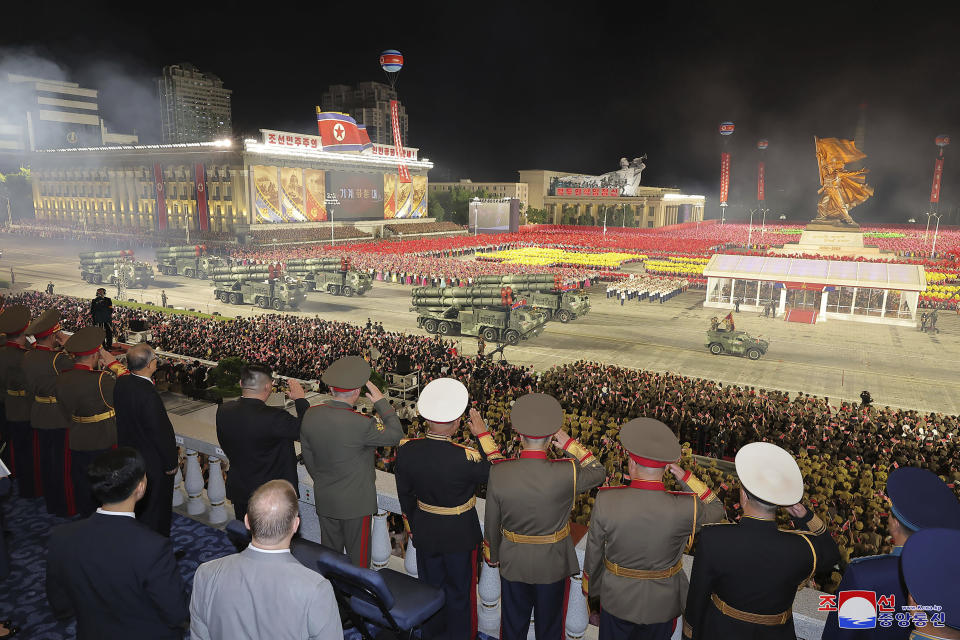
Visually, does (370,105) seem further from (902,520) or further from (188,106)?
(902,520)

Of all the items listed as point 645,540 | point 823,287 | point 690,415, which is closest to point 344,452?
point 645,540

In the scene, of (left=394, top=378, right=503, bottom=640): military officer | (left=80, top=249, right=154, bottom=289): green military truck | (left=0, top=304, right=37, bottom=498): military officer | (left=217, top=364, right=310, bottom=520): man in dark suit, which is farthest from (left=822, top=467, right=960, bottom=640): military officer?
(left=80, top=249, right=154, bottom=289): green military truck

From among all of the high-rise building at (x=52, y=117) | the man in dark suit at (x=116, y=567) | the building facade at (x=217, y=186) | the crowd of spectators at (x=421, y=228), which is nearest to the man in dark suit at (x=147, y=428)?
the man in dark suit at (x=116, y=567)

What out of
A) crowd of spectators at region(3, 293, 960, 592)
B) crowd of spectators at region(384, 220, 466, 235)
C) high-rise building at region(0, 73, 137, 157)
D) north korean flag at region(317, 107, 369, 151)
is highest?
high-rise building at region(0, 73, 137, 157)

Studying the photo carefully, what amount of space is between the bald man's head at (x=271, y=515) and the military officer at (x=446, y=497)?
1390 millimetres

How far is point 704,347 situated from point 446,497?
77.3 ft

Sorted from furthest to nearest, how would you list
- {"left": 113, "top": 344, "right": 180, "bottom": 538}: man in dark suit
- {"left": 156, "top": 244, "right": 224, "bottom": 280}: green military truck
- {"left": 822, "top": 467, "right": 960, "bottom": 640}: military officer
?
{"left": 156, "top": 244, "right": 224, "bottom": 280}: green military truck < {"left": 113, "top": 344, "right": 180, "bottom": 538}: man in dark suit < {"left": 822, "top": 467, "right": 960, "bottom": 640}: military officer

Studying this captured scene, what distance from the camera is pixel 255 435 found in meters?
5.00

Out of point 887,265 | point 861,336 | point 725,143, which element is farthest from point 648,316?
point 725,143

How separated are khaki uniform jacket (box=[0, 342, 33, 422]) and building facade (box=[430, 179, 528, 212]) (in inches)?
4575

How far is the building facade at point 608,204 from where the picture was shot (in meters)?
108

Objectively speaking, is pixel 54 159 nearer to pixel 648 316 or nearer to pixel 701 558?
pixel 648 316

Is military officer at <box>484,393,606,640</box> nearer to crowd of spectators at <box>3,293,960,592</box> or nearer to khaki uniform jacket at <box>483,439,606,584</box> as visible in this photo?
khaki uniform jacket at <box>483,439,606,584</box>

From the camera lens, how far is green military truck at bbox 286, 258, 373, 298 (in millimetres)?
38062
